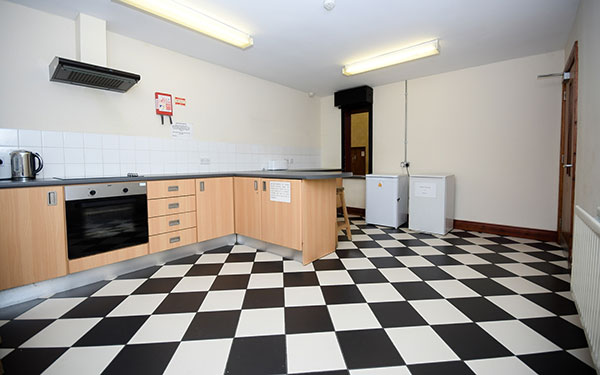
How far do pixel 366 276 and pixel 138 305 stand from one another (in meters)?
1.84

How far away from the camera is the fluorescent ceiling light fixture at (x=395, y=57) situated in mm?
3106

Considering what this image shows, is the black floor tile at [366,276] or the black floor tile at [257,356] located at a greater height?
the black floor tile at [366,276]

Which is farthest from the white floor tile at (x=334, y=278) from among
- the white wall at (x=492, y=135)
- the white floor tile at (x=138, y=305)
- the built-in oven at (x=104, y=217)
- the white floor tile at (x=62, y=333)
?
the white wall at (x=492, y=135)

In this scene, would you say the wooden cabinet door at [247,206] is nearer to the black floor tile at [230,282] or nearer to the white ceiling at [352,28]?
the black floor tile at [230,282]

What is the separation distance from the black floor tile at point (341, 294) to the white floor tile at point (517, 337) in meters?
0.79

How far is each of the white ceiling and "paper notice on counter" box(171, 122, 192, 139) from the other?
0.92 meters

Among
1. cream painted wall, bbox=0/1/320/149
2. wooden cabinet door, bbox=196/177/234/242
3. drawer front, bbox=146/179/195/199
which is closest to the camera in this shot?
cream painted wall, bbox=0/1/320/149

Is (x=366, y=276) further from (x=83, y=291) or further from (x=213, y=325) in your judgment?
(x=83, y=291)

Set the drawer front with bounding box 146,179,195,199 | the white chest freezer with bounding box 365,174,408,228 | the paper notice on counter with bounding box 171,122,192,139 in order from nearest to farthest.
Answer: the drawer front with bounding box 146,179,195,199 < the paper notice on counter with bounding box 171,122,192,139 < the white chest freezer with bounding box 365,174,408,228

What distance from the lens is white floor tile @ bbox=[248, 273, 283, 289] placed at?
219 cm

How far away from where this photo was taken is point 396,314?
1755mm

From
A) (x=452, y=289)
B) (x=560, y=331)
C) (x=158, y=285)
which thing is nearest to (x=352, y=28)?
(x=452, y=289)

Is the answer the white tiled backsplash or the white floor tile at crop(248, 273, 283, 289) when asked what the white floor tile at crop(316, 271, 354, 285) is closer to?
the white floor tile at crop(248, 273, 283, 289)

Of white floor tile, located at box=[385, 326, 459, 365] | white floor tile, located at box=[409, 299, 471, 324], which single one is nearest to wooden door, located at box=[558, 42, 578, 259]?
white floor tile, located at box=[409, 299, 471, 324]
